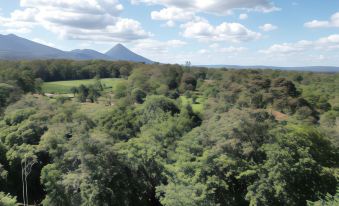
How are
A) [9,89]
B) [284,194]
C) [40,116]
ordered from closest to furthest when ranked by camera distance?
[284,194], [40,116], [9,89]

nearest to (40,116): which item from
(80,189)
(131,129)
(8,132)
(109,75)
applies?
(8,132)

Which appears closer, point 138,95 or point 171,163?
point 171,163

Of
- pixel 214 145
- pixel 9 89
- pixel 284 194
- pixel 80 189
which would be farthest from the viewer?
pixel 9 89

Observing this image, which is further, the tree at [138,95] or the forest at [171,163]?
the tree at [138,95]

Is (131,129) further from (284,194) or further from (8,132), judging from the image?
(284,194)

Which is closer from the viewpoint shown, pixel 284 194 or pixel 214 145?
pixel 284 194

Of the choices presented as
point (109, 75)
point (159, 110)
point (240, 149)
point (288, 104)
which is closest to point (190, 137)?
point (240, 149)

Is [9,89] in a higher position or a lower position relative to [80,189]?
higher

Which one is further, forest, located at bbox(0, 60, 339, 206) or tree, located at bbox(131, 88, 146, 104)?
tree, located at bbox(131, 88, 146, 104)

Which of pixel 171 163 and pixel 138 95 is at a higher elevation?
pixel 138 95
